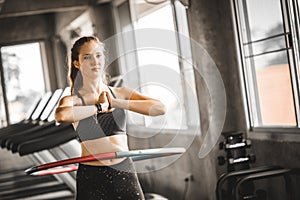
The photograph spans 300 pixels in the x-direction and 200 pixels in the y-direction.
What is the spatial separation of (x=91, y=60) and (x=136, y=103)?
33cm

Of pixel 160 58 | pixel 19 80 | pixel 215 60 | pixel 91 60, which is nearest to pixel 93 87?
pixel 91 60

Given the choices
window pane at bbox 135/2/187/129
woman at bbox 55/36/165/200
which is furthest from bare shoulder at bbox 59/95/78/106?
window pane at bbox 135/2/187/129

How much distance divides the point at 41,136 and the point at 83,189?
12.7ft

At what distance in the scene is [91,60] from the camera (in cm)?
343

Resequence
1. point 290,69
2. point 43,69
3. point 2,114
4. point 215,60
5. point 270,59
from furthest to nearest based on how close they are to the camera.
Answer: point 43,69 → point 2,114 → point 215,60 → point 270,59 → point 290,69

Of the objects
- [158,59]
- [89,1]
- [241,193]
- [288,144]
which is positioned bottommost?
[241,193]

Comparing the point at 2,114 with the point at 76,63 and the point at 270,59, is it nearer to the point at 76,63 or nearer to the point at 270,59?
the point at 270,59

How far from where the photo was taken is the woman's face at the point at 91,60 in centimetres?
342

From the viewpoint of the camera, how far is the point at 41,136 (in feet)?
24.0

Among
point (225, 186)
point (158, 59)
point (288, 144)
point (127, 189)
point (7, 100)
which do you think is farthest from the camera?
point (7, 100)

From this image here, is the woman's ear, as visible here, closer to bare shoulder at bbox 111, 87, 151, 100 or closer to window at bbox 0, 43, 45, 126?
bare shoulder at bbox 111, 87, 151, 100

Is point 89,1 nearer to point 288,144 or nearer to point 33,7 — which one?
point 33,7

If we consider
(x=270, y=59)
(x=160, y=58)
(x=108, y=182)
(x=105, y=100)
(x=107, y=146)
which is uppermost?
(x=160, y=58)

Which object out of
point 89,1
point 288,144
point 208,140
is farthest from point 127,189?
point 89,1
